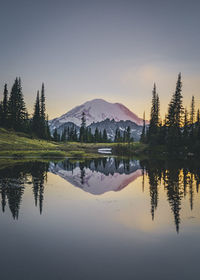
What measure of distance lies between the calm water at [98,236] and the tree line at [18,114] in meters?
79.1

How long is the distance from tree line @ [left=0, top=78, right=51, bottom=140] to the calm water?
3114 inches

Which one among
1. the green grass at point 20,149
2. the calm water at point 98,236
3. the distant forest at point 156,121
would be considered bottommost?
the calm water at point 98,236

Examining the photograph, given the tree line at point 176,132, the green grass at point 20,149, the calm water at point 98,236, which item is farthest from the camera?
the tree line at point 176,132

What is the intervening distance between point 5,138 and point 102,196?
61.0 m

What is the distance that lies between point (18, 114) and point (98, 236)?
309 feet

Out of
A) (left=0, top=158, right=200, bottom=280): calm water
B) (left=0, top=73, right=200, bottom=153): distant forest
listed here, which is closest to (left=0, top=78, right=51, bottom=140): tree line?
(left=0, top=73, right=200, bottom=153): distant forest

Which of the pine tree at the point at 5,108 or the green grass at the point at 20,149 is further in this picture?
the pine tree at the point at 5,108

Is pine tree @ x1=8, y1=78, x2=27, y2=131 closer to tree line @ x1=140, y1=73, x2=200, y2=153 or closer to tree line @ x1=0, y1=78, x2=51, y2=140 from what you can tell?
tree line @ x1=0, y1=78, x2=51, y2=140

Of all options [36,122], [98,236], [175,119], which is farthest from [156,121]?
[98,236]

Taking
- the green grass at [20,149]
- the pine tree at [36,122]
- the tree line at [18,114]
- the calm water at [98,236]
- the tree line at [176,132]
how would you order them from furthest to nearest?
the pine tree at [36,122], the tree line at [18,114], the tree line at [176,132], the green grass at [20,149], the calm water at [98,236]

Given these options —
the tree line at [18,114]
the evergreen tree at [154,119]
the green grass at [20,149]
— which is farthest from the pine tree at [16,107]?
the evergreen tree at [154,119]

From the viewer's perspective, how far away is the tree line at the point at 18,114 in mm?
93438

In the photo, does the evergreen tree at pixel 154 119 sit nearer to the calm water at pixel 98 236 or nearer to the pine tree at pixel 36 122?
the pine tree at pixel 36 122

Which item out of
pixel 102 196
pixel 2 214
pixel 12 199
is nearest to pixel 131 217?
pixel 102 196
